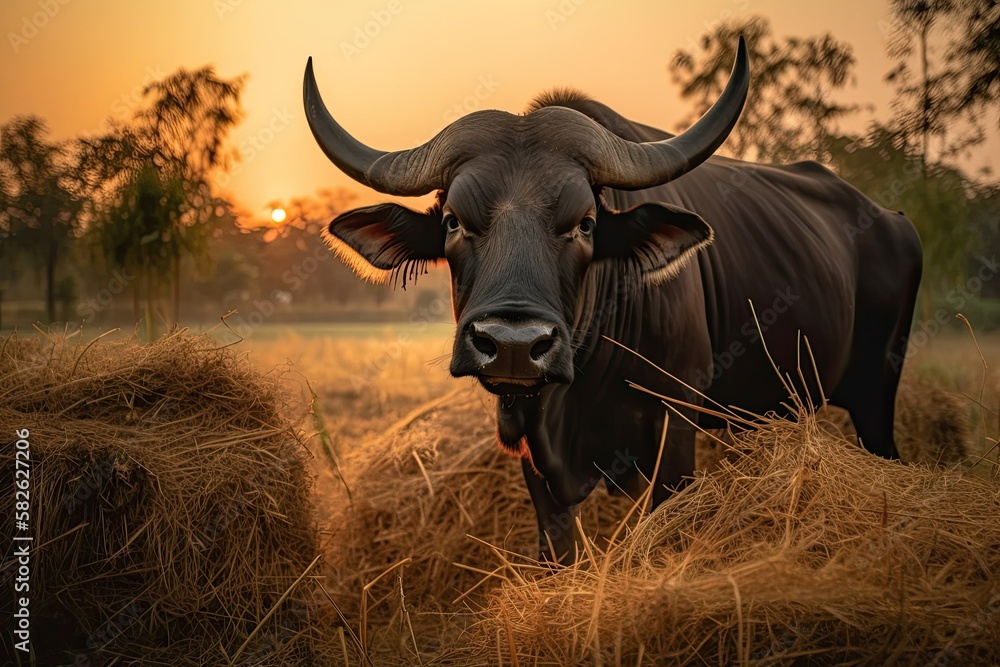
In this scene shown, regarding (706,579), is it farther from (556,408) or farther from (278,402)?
(278,402)

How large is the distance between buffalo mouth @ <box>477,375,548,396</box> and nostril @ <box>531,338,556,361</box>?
9cm

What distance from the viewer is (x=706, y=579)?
1905mm

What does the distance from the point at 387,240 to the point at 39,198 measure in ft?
11.2

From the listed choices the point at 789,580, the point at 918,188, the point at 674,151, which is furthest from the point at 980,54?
the point at 789,580

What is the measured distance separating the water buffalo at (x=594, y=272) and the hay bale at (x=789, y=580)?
40 centimetres

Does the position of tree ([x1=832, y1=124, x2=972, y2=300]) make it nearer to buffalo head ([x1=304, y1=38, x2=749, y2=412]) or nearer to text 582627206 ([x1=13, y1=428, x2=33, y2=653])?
buffalo head ([x1=304, y1=38, x2=749, y2=412])

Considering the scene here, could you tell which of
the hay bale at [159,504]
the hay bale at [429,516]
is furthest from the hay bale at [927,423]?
the hay bale at [159,504]

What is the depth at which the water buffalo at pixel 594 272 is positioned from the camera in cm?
297

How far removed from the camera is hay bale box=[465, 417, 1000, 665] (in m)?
1.83

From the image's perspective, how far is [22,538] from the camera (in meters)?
2.85

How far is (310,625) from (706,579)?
2.17m

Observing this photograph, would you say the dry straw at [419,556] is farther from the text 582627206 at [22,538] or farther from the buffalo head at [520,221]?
the buffalo head at [520,221]
